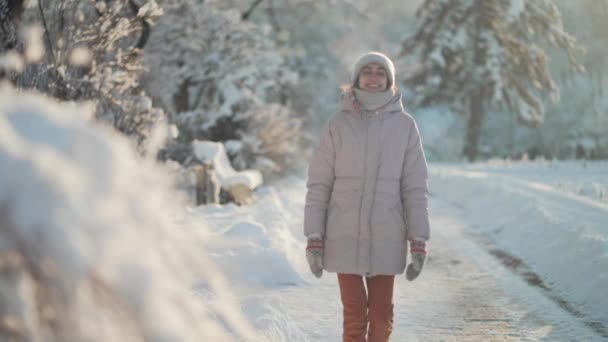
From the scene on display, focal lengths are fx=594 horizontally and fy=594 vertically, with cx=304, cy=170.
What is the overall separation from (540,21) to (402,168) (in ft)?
65.9

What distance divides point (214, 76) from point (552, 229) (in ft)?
28.2

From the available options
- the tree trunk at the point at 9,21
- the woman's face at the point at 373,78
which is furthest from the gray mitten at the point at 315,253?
the tree trunk at the point at 9,21

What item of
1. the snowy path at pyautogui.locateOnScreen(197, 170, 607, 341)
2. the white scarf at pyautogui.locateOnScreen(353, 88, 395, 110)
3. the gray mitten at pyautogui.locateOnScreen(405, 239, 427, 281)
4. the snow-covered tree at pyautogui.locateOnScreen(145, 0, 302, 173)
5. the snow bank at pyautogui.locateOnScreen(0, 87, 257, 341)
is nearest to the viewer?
the snow bank at pyautogui.locateOnScreen(0, 87, 257, 341)

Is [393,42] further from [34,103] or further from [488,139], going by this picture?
[34,103]

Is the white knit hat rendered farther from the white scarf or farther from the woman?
the white scarf

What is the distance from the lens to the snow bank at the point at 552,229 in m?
4.85

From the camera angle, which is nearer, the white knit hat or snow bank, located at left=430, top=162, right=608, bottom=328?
the white knit hat

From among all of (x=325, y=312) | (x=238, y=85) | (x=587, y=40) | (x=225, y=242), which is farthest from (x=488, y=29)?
(x=225, y=242)

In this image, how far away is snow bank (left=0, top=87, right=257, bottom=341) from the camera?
1247 millimetres

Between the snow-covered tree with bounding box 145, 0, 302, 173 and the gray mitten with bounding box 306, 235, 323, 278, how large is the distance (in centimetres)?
963

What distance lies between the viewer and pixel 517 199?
9.11m

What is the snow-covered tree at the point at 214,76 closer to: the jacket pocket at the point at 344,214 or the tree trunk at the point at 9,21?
the tree trunk at the point at 9,21

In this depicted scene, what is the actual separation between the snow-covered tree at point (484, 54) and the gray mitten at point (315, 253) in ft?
65.6

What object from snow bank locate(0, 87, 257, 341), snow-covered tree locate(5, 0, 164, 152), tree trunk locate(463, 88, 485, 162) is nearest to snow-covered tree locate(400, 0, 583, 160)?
tree trunk locate(463, 88, 485, 162)
